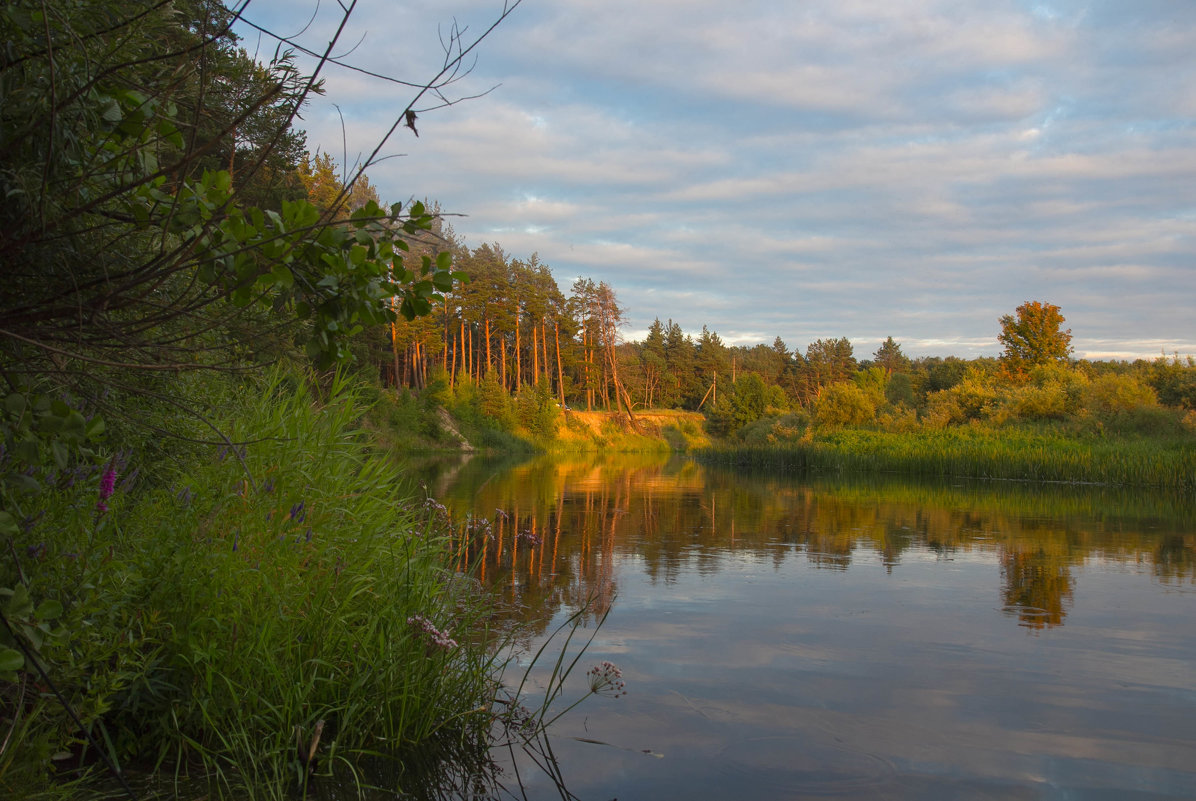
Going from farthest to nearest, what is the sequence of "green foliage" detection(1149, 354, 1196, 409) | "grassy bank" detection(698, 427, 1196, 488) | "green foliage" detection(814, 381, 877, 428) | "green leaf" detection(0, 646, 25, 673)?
"green foliage" detection(814, 381, 877, 428)
"green foliage" detection(1149, 354, 1196, 409)
"grassy bank" detection(698, 427, 1196, 488)
"green leaf" detection(0, 646, 25, 673)

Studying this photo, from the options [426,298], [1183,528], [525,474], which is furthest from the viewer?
[525,474]

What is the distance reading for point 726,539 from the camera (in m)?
11.3

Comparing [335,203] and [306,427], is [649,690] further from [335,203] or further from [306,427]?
[335,203]

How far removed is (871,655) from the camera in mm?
5727

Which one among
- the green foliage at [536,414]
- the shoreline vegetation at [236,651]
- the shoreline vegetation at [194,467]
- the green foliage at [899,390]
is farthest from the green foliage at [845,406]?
the shoreline vegetation at [236,651]

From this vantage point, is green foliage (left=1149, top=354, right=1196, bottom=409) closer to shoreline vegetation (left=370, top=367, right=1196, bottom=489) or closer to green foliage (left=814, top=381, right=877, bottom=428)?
shoreline vegetation (left=370, top=367, right=1196, bottom=489)

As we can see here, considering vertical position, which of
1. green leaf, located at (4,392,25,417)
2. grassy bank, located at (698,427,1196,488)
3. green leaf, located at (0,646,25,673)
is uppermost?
green leaf, located at (4,392,25,417)

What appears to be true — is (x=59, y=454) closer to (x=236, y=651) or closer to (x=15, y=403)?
(x=15, y=403)

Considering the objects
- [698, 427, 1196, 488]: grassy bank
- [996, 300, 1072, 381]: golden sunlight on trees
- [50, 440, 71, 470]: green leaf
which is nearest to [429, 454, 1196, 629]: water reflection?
[698, 427, 1196, 488]: grassy bank

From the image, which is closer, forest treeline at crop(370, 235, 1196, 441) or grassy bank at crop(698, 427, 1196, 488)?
grassy bank at crop(698, 427, 1196, 488)

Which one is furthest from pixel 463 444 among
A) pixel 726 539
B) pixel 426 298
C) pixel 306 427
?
pixel 426 298

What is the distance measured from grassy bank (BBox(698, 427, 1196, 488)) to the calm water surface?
27.8ft

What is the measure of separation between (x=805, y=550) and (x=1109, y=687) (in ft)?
17.5

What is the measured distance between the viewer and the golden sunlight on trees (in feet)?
123
